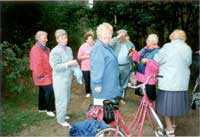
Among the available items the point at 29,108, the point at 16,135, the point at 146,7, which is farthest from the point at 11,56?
the point at 146,7

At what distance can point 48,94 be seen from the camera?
616 cm

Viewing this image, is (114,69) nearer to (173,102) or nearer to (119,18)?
(173,102)

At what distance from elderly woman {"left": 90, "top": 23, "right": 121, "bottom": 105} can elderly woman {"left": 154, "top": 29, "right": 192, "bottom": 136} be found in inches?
34.0

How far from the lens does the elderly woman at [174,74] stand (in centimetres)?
489

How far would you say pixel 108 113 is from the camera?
167 inches

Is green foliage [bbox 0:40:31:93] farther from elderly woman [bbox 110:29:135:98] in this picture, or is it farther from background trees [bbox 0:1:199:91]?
elderly woman [bbox 110:29:135:98]

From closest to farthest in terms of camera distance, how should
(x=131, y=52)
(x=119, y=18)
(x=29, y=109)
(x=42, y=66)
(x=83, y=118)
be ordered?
1. (x=42, y=66)
2. (x=83, y=118)
3. (x=131, y=52)
4. (x=29, y=109)
5. (x=119, y=18)

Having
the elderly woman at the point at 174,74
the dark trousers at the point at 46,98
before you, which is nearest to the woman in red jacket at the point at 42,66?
the dark trousers at the point at 46,98

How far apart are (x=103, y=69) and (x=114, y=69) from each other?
19cm

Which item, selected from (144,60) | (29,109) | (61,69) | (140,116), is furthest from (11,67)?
(140,116)

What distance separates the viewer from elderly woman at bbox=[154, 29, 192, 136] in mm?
4891

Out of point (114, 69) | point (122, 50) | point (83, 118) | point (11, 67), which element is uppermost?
point (122, 50)

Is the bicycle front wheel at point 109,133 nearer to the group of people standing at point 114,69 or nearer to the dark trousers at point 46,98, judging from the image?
the group of people standing at point 114,69

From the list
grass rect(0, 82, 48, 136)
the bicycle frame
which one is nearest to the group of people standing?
the bicycle frame
